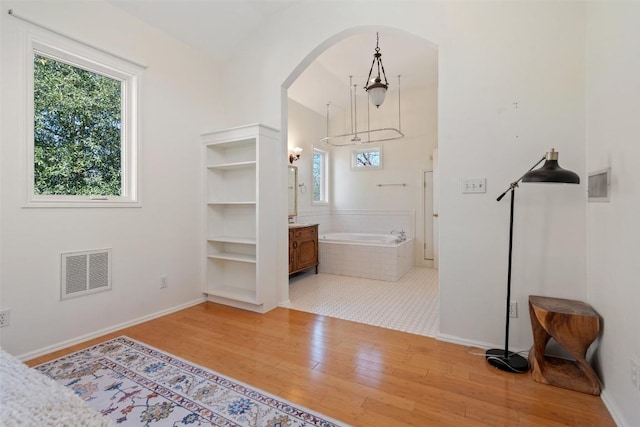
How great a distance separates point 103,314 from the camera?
8.54 feet

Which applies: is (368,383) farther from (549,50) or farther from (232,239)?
(549,50)

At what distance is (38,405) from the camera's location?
0.88m

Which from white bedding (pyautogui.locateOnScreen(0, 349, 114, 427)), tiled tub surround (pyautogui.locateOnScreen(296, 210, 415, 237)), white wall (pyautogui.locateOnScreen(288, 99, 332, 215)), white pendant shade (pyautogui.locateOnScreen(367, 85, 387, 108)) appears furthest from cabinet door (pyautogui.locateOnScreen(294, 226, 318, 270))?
white bedding (pyautogui.locateOnScreen(0, 349, 114, 427))

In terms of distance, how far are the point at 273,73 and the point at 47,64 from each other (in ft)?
6.31

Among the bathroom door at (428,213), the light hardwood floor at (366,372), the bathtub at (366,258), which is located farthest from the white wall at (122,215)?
the bathroom door at (428,213)

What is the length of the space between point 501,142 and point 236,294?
9.47 ft

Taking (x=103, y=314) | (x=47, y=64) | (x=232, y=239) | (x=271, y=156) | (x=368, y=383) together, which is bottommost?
(x=368, y=383)

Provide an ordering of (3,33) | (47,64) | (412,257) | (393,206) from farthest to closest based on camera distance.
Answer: (393,206), (412,257), (47,64), (3,33)

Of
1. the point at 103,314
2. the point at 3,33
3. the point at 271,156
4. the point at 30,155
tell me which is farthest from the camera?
the point at 271,156

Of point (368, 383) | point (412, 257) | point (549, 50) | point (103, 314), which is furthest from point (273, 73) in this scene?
point (412, 257)

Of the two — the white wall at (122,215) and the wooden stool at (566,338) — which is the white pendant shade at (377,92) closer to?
the white wall at (122,215)

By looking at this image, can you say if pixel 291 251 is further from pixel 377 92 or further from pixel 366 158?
pixel 366 158

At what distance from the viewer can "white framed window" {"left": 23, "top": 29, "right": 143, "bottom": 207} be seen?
7.40 feet

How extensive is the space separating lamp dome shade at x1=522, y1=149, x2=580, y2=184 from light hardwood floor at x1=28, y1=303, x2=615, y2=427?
125 centimetres
